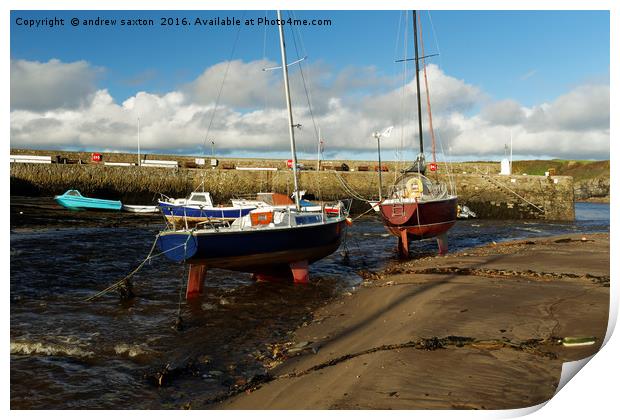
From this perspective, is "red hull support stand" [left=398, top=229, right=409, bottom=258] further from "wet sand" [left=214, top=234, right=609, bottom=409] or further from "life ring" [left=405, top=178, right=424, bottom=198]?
"wet sand" [left=214, top=234, right=609, bottom=409]

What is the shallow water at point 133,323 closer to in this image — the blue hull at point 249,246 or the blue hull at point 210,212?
the blue hull at point 249,246

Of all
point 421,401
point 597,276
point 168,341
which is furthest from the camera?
point 597,276

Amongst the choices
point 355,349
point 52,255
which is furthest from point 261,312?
point 52,255

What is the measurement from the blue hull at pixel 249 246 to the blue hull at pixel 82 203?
25.0 meters

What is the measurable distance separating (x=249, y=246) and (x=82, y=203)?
2665 cm

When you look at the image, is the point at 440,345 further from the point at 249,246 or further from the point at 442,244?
the point at 442,244

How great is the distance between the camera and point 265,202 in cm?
2286

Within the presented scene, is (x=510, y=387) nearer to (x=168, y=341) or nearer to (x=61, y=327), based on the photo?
(x=168, y=341)

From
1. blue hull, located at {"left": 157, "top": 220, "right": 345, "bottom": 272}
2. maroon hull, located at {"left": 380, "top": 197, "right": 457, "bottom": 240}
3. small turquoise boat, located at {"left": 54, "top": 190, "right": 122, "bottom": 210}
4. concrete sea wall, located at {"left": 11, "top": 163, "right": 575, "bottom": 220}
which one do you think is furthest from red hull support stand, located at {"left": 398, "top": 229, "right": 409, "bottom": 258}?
small turquoise boat, located at {"left": 54, "top": 190, "right": 122, "bottom": 210}

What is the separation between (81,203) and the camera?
34.8 m

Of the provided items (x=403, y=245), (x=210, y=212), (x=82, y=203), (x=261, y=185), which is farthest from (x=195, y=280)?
(x=261, y=185)

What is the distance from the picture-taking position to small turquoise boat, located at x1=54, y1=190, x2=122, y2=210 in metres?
34.7

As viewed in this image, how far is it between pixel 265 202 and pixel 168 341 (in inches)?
537

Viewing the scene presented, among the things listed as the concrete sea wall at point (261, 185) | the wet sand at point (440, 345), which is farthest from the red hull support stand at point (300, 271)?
the concrete sea wall at point (261, 185)
